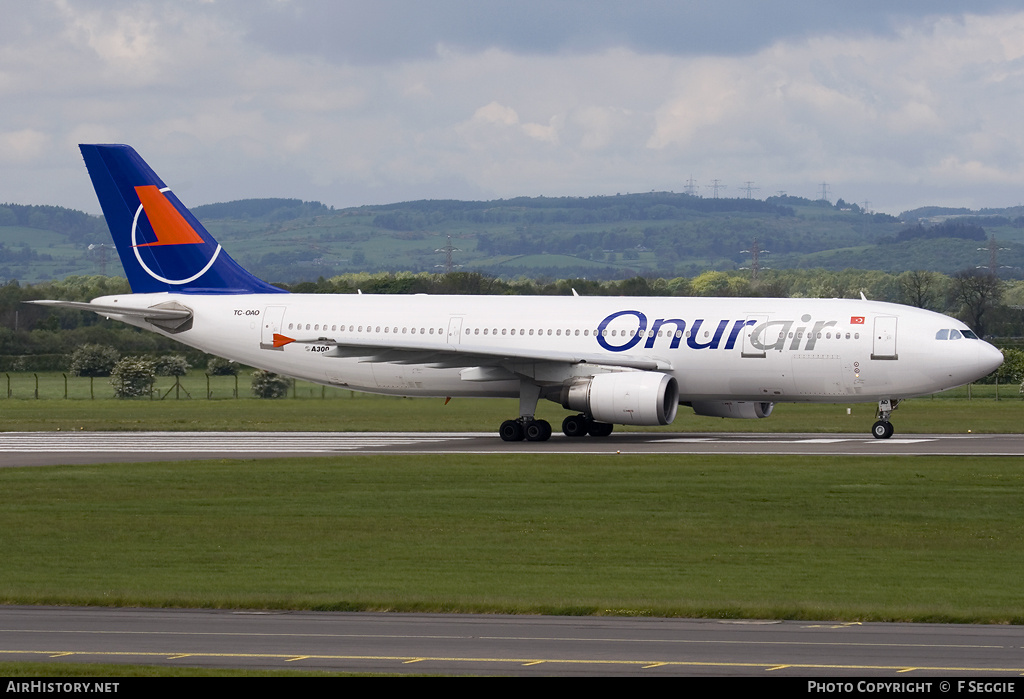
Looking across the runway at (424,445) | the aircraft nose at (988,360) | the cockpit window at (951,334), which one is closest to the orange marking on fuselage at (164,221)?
the runway at (424,445)

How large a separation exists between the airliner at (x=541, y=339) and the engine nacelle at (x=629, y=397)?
43mm

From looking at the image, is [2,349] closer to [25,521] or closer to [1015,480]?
[25,521]

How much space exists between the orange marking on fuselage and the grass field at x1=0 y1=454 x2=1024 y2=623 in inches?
557

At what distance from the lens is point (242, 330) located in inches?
1849

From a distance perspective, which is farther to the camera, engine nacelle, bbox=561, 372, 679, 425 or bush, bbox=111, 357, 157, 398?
bush, bbox=111, 357, 157, 398

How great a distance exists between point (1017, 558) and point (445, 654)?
10905 millimetres

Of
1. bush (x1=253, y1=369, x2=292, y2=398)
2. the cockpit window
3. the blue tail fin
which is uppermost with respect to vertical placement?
the blue tail fin

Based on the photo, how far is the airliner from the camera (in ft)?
135

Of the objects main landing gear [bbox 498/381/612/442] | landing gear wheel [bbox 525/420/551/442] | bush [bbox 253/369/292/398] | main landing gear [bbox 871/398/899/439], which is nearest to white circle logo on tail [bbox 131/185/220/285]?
main landing gear [bbox 498/381/612/442]

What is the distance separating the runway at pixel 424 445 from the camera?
126ft

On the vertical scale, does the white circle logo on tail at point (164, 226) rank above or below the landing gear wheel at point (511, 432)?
above

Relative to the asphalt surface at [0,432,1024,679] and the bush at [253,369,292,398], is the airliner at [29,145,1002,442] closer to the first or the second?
the bush at [253,369,292,398]

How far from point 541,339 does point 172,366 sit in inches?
1438

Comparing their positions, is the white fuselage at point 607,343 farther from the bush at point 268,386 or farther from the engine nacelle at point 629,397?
the bush at point 268,386
